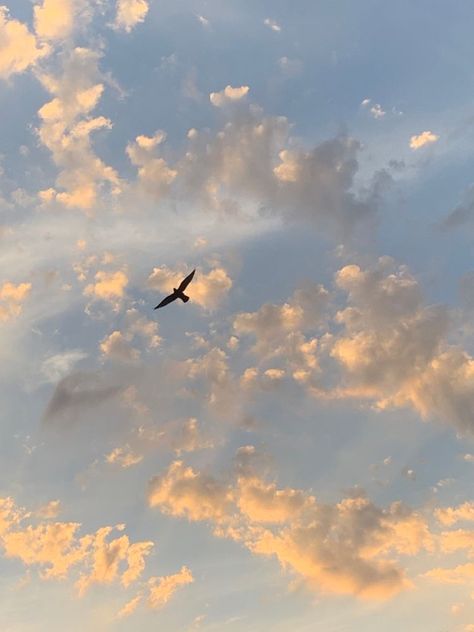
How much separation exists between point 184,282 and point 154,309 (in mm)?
6434

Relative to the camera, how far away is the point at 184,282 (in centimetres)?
8231

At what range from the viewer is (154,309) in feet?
258
